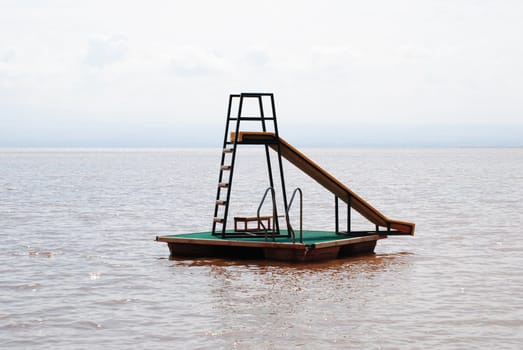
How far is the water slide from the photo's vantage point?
19828mm

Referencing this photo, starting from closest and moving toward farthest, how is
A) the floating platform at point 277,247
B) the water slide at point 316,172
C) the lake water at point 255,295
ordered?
the lake water at point 255,295, the floating platform at point 277,247, the water slide at point 316,172

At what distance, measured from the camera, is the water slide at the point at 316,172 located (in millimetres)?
19828

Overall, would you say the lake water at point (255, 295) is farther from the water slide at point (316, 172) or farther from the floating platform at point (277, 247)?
the water slide at point (316, 172)

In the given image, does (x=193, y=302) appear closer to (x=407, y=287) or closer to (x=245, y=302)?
(x=245, y=302)

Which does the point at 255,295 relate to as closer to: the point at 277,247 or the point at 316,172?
the point at 277,247

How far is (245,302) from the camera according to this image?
15.4 metres

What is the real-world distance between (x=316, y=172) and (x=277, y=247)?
2.06m

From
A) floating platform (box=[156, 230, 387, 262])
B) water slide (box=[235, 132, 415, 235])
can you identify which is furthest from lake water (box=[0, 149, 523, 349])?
water slide (box=[235, 132, 415, 235])

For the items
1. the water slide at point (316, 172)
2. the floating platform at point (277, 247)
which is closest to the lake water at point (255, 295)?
the floating platform at point (277, 247)

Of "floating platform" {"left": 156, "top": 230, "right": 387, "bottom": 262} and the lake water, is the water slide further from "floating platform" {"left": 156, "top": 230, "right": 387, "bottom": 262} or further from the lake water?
the lake water

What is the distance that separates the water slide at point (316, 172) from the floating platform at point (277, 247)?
46 centimetres

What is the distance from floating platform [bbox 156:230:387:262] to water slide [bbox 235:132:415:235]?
0.46 m

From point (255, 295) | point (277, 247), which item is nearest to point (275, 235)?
point (277, 247)

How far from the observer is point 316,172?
20312 mm
